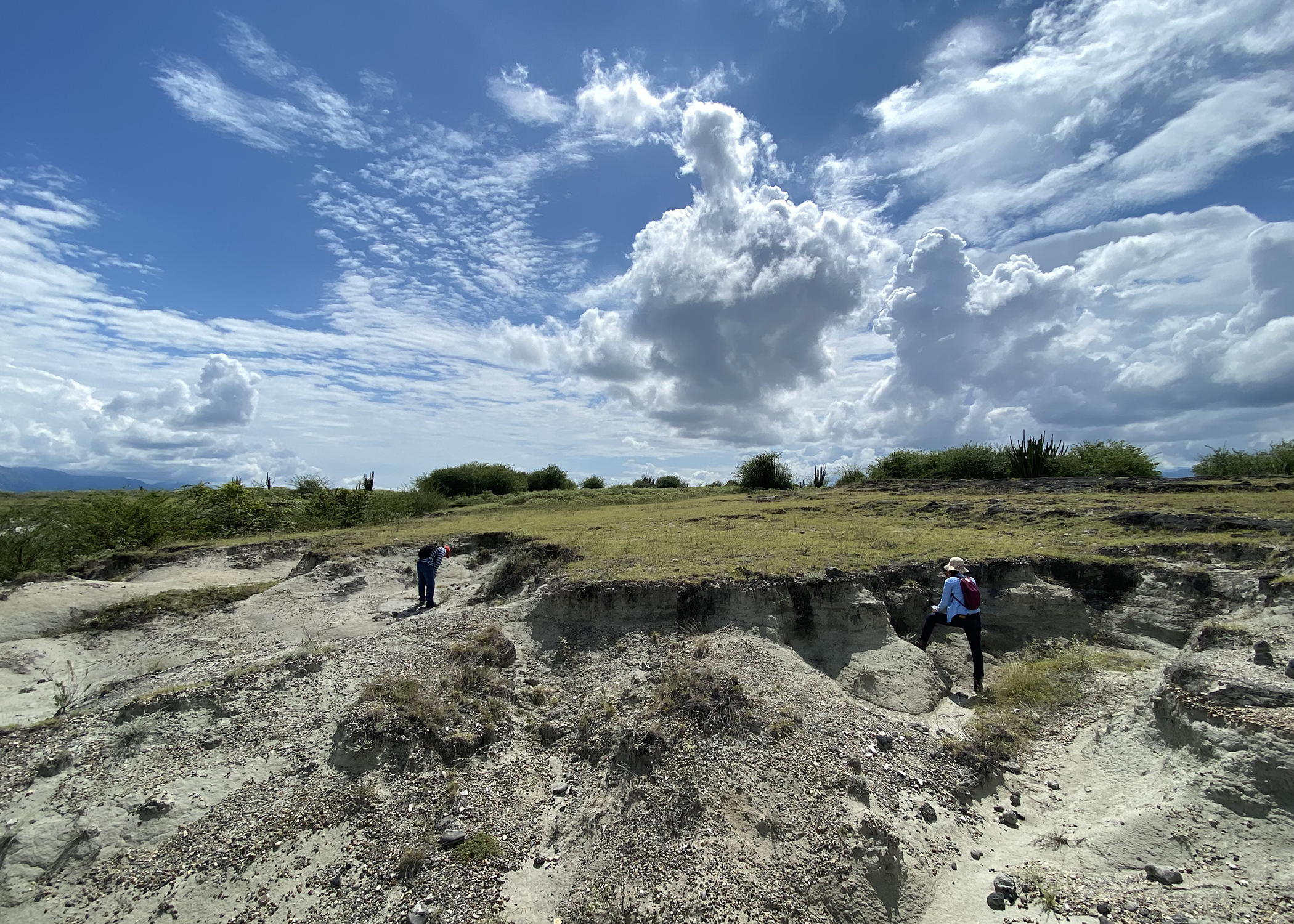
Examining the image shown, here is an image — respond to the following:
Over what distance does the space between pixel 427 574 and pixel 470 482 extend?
30.9 m

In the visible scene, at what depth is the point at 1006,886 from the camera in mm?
5988

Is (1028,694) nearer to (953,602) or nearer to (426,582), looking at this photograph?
(953,602)

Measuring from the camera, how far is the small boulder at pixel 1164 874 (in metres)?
5.70

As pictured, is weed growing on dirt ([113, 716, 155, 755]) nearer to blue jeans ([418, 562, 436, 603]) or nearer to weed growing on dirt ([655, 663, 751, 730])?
blue jeans ([418, 562, 436, 603])

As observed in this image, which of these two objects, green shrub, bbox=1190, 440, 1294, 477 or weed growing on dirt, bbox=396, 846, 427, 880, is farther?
green shrub, bbox=1190, 440, 1294, 477

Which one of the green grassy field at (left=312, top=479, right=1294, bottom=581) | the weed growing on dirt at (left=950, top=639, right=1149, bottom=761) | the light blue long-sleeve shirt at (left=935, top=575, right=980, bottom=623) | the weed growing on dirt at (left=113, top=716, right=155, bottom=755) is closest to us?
the weed growing on dirt at (left=113, top=716, right=155, bottom=755)

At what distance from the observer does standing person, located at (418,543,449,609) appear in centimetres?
1335

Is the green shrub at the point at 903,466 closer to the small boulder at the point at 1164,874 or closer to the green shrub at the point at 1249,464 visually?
the green shrub at the point at 1249,464

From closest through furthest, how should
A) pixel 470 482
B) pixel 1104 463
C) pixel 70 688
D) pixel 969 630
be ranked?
pixel 969 630 → pixel 70 688 → pixel 1104 463 → pixel 470 482

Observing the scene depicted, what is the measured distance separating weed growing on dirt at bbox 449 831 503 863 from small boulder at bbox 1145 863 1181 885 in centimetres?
665

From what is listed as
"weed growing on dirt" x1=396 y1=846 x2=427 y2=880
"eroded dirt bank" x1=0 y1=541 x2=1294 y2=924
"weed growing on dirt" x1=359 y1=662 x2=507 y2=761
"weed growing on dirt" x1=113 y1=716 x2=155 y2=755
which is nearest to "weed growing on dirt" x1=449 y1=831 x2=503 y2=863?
"eroded dirt bank" x1=0 y1=541 x2=1294 y2=924

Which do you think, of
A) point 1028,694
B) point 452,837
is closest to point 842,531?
point 1028,694

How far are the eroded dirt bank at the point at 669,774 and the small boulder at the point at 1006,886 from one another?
0.49 feet

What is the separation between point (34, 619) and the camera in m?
13.2
